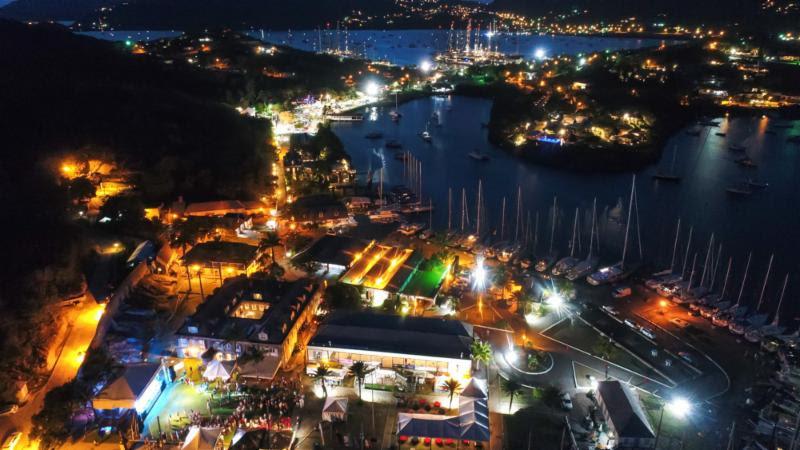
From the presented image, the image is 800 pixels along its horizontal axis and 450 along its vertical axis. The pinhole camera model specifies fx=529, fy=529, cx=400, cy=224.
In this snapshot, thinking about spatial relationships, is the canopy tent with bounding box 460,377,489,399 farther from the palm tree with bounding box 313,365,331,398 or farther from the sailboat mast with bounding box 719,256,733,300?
the sailboat mast with bounding box 719,256,733,300

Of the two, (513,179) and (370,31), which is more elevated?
(370,31)

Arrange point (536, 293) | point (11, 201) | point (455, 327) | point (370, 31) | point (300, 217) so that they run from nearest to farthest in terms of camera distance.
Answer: point (455, 327) < point (536, 293) < point (11, 201) < point (300, 217) < point (370, 31)

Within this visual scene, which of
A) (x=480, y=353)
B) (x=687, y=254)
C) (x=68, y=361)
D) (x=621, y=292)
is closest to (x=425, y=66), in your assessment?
(x=687, y=254)

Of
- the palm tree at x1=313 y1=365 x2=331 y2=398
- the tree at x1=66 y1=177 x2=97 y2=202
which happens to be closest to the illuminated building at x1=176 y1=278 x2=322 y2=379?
the palm tree at x1=313 y1=365 x2=331 y2=398

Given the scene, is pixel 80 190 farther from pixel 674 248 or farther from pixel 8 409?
pixel 674 248

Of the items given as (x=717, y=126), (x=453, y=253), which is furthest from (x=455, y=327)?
(x=717, y=126)

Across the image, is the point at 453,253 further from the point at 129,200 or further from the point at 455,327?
the point at 129,200
